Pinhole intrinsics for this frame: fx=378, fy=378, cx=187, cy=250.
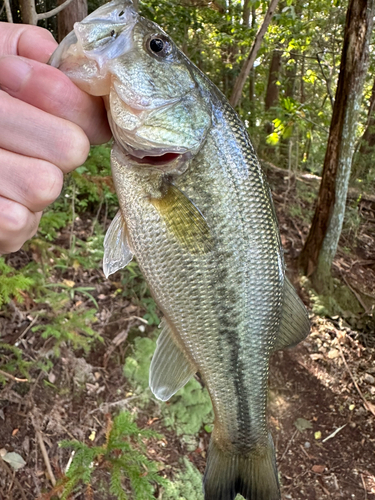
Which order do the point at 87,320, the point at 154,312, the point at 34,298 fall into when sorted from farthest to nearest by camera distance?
the point at 154,312 → the point at 87,320 → the point at 34,298

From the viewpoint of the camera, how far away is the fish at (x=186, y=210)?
53.0 inches

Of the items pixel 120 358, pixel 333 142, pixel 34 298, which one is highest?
pixel 333 142

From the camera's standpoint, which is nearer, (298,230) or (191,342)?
(191,342)

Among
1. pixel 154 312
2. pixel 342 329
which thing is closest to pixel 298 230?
pixel 342 329

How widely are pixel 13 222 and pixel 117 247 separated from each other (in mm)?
462

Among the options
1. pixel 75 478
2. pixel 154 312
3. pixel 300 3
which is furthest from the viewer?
pixel 300 3

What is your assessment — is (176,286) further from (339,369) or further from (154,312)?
(339,369)

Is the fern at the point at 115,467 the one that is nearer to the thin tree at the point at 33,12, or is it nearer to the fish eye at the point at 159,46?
the fish eye at the point at 159,46

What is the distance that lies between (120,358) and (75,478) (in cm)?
167

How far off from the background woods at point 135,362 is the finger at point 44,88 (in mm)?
1689

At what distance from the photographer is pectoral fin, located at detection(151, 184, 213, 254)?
148 centimetres

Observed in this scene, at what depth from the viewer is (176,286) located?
62.4 inches

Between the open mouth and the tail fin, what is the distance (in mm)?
1449

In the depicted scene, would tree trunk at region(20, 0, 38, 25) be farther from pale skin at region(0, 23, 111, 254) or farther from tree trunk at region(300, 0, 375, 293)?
tree trunk at region(300, 0, 375, 293)
